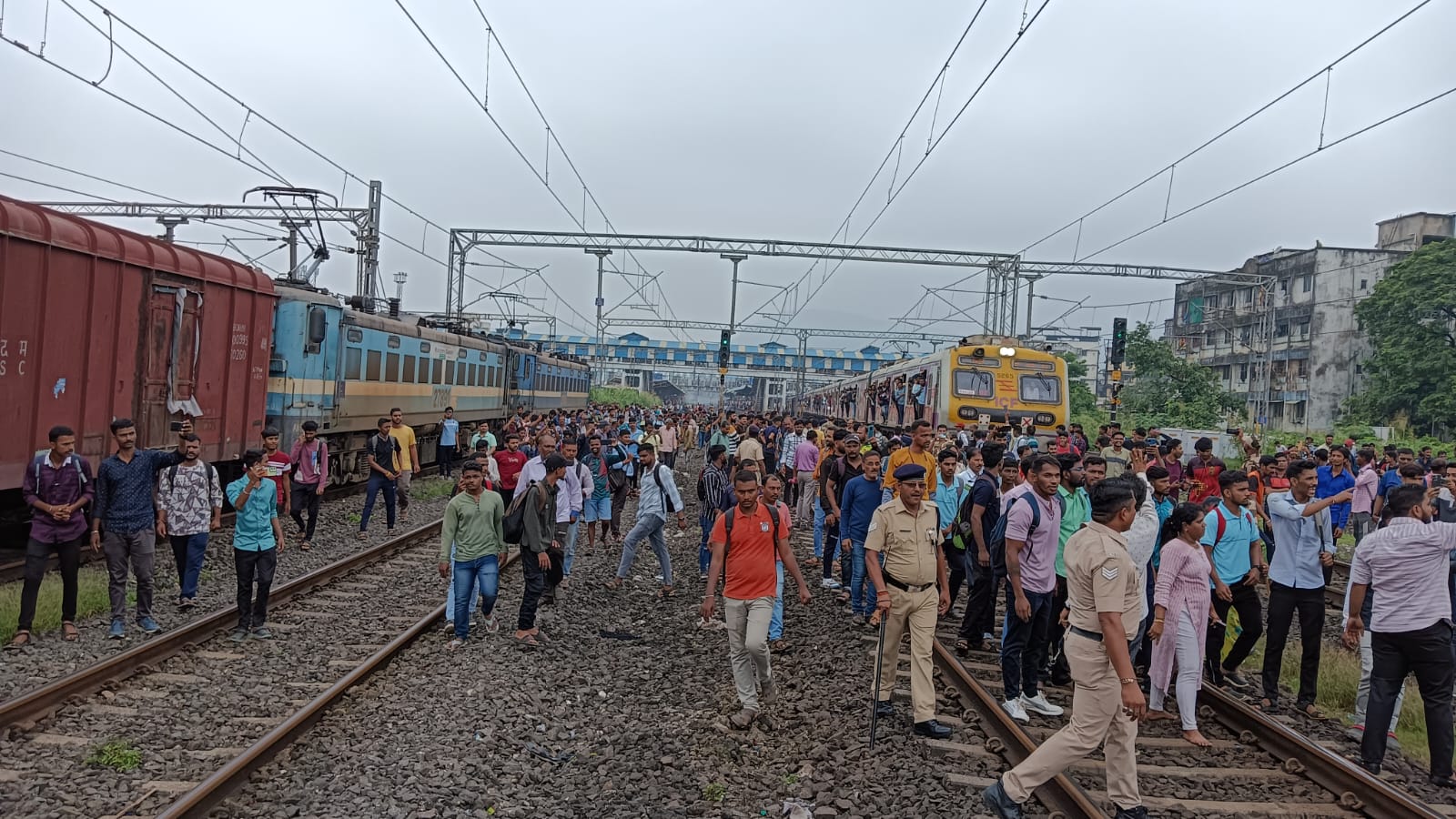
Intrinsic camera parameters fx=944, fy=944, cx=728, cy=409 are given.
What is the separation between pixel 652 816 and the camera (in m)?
4.96

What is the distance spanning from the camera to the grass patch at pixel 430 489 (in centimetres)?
1789

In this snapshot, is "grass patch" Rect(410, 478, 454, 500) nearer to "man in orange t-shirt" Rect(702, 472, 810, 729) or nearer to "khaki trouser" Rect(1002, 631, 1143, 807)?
"man in orange t-shirt" Rect(702, 472, 810, 729)

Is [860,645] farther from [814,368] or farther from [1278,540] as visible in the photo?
[814,368]

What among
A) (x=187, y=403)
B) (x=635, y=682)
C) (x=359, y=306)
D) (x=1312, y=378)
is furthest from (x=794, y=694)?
(x=1312, y=378)

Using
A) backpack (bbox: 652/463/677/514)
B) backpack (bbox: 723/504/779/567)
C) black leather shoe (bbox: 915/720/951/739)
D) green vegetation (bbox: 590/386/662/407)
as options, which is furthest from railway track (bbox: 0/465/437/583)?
green vegetation (bbox: 590/386/662/407)

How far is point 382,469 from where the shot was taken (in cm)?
1271

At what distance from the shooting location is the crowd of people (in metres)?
4.82

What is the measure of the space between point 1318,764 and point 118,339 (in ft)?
38.2

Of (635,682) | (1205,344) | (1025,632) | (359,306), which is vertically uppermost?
(1205,344)

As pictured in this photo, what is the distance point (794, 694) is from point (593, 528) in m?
6.39

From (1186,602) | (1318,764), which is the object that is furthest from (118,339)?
(1318,764)

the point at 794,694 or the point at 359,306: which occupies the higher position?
the point at 359,306

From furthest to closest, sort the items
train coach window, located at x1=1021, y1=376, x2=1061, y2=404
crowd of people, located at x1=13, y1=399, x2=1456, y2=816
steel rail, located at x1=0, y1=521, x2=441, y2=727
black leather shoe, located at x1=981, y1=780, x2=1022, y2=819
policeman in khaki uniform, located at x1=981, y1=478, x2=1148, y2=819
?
train coach window, located at x1=1021, y1=376, x2=1061, y2=404 < steel rail, located at x1=0, y1=521, x2=441, y2=727 < crowd of people, located at x1=13, y1=399, x2=1456, y2=816 < black leather shoe, located at x1=981, y1=780, x2=1022, y2=819 < policeman in khaki uniform, located at x1=981, y1=478, x2=1148, y2=819

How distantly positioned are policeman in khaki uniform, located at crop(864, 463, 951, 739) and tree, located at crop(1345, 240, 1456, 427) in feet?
104
